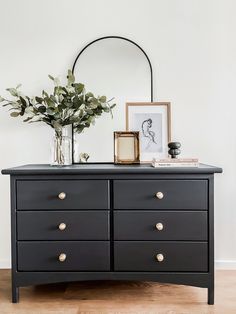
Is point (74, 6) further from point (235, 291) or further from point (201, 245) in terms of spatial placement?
point (235, 291)

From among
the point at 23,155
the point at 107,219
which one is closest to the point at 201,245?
the point at 107,219

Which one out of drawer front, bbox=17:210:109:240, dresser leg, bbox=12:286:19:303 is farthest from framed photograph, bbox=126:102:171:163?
dresser leg, bbox=12:286:19:303

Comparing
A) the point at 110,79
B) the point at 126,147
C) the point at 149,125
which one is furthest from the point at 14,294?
the point at 110,79

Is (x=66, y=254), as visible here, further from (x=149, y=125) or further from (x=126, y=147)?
(x=149, y=125)

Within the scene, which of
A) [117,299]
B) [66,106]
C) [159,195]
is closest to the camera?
[159,195]

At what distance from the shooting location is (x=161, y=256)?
190 centimetres

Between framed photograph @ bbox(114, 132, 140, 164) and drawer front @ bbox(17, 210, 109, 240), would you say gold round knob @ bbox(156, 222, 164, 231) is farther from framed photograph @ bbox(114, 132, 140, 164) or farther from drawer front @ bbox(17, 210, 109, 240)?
framed photograph @ bbox(114, 132, 140, 164)

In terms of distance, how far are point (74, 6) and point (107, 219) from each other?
1.51 m

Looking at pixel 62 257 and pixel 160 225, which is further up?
pixel 160 225

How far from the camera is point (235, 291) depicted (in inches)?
82.7

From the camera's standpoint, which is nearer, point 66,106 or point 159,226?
point 159,226

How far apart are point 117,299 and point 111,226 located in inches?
17.2

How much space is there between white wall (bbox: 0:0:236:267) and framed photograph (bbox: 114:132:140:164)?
1.16 feet

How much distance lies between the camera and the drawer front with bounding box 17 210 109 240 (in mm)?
1922
